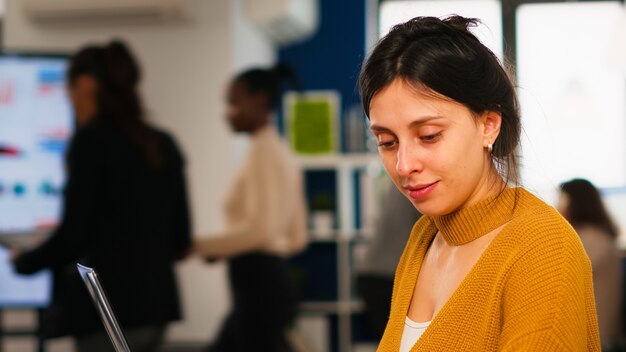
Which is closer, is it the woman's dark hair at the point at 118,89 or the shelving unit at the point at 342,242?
the woman's dark hair at the point at 118,89

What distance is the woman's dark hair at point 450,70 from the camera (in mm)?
1012

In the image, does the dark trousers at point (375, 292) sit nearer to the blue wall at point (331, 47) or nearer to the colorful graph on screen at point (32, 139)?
the colorful graph on screen at point (32, 139)

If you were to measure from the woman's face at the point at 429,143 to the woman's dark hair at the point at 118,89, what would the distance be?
1562 millimetres

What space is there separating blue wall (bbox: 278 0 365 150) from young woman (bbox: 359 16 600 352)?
15.7 feet

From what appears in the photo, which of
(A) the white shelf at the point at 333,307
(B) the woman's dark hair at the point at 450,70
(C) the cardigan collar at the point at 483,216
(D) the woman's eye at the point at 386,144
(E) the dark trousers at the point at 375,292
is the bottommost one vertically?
(A) the white shelf at the point at 333,307

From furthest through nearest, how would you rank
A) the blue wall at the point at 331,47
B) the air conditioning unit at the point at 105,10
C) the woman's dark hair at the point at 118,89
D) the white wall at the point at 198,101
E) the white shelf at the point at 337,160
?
the blue wall at the point at 331,47, the white shelf at the point at 337,160, the white wall at the point at 198,101, the air conditioning unit at the point at 105,10, the woman's dark hair at the point at 118,89

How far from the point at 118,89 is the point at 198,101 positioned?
91.0 inches

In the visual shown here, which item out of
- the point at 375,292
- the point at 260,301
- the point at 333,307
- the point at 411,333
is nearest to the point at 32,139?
the point at 260,301

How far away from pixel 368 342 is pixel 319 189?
1066 millimetres

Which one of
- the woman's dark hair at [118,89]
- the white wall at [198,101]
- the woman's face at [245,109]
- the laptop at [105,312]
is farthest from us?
the white wall at [198,101]

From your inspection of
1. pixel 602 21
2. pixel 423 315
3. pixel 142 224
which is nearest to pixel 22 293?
pixel 142 224

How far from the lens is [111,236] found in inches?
96.0

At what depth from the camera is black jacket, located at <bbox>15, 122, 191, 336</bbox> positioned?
238cm

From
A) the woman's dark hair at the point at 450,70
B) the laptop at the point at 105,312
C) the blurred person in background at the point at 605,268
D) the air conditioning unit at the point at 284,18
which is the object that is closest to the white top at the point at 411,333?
the woman's dark hair at the point at 450,70
